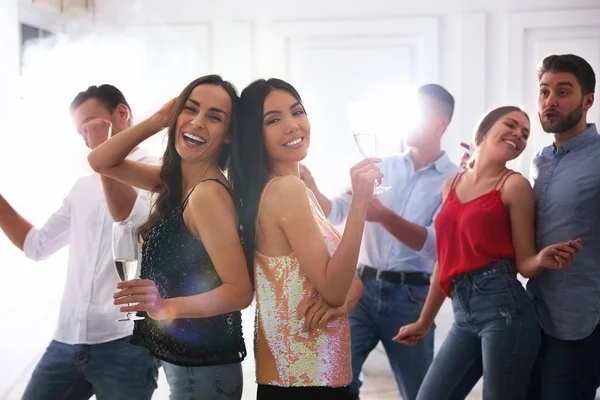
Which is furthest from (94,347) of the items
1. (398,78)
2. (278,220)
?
(398,78)

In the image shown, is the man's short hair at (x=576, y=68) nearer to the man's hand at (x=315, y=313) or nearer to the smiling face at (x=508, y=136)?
the smiling face at (x=508, y=136)

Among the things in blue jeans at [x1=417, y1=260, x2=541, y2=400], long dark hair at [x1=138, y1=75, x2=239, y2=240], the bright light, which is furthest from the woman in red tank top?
the bright light

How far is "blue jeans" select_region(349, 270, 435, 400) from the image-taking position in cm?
275

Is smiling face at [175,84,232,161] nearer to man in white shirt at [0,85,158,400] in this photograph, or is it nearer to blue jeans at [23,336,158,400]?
man in white shirt at [0,85,158,400]

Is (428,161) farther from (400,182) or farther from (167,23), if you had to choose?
(167,23)

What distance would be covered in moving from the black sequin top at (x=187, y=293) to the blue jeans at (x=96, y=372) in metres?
0.48

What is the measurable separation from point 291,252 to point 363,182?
20 centimetres

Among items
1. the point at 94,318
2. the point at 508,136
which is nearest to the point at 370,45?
the point at 508,136

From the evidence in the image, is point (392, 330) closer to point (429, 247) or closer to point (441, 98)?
point (429, 247)

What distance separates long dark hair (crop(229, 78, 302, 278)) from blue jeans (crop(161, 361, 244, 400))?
8.8 inches

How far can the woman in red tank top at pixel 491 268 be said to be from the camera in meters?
2.15

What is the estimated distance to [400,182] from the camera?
2.97 m

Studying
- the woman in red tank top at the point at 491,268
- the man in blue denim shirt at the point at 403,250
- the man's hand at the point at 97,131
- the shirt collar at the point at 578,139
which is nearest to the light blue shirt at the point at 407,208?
the man in blue denim shirt at the point at 403,250

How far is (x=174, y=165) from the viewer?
1.84 meters
